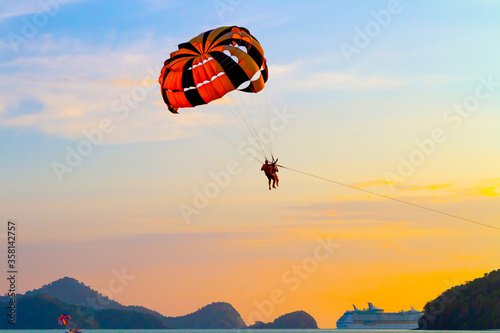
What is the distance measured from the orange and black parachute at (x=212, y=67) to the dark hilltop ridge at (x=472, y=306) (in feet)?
348

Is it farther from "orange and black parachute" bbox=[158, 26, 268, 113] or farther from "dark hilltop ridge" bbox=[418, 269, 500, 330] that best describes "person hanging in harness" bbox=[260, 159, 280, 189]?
"dark hilltop ridge" bbox=[418, 269, 500, 330]

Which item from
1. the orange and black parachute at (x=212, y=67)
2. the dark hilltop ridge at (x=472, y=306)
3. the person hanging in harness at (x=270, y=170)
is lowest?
the person hanging in harness at (x=270, y=170)

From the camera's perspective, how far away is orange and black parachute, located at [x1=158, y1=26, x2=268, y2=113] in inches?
1348

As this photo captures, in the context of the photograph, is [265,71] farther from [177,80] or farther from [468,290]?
[468,290]

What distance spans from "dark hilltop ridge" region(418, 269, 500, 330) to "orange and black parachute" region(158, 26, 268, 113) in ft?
348

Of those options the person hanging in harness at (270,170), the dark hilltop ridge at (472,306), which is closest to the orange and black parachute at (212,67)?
the person hanging in harness at (270,170)

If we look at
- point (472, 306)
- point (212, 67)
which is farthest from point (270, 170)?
point (472, 306)

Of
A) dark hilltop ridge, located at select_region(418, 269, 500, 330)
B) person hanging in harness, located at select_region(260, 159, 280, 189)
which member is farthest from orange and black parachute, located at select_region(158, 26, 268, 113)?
dark hilltop ridge, located at select_region(418, 269, 500, 330)

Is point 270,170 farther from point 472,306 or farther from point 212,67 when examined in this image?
point 472,306

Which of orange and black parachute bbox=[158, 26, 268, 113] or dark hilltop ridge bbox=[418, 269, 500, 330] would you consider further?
dark hilltop ridge bbox=[418, 269, 500, 330]

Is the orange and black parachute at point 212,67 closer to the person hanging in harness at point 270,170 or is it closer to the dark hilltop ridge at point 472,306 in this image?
the person hanging in harness at point 270,170

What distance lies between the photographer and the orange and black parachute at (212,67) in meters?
34.2

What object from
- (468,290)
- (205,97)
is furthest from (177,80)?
(468,290)

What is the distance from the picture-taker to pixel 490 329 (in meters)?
126
